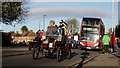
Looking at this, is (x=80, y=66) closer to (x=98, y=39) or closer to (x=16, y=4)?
(x=98, y=39)

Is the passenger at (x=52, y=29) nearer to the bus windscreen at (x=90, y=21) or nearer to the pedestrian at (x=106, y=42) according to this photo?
the pedestrian at (x=106, y=42)

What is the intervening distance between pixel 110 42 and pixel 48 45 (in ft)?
34.7

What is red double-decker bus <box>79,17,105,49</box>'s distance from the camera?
94.0 ft

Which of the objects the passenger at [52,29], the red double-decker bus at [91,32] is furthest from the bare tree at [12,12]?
the passenger at [52,29]

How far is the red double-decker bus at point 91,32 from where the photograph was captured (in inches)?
1128

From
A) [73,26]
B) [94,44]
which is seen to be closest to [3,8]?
[94,44]

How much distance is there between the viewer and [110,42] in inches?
879

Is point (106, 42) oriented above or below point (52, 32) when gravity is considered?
below

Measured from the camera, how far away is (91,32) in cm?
2908

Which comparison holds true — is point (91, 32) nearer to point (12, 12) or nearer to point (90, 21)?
point (90, 21)

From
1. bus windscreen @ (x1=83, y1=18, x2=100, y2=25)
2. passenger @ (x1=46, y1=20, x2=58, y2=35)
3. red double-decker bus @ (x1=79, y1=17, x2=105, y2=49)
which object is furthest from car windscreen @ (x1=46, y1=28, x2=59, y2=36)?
bus windscreen @ (x1=83, y1=18, x2=100, y2=25)

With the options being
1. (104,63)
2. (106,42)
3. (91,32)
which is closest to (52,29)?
(104,63)

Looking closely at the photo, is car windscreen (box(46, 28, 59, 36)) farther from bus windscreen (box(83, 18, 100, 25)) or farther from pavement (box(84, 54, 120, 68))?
bus windscreen (box(83, 18, 100, 25))

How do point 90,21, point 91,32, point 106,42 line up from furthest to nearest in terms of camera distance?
point 91,32 < point 90,21 < point 106,42
